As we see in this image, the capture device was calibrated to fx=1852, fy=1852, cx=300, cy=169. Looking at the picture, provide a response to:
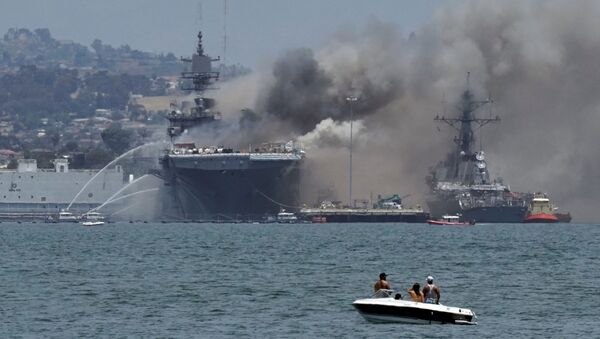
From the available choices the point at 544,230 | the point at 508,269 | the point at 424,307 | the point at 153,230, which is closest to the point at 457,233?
the point at 544,230

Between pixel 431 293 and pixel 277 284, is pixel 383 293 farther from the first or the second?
pixel 277 284

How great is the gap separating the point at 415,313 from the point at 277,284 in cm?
2184

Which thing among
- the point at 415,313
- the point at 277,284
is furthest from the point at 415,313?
the point at 277,284

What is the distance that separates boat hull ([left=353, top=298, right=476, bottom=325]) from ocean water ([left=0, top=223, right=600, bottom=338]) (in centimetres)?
38

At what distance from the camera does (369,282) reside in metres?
89.2

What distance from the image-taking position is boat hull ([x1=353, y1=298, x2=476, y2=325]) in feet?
222

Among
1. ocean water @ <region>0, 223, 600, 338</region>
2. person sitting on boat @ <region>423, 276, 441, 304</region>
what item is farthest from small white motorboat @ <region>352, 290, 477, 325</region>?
person sitting on boat @ <region>423, 276, 441, 304</region>

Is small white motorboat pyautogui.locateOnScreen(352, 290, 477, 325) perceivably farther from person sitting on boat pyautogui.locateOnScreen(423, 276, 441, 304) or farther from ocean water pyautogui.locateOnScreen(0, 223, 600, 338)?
person sitting on boat pyautogui.locateOnScreen(423, 276, 441, 304)

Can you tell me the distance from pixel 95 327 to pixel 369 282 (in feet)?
75.6

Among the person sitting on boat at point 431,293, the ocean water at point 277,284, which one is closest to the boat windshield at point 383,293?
the ocean water at point 277,284

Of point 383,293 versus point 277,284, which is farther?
point 277,284

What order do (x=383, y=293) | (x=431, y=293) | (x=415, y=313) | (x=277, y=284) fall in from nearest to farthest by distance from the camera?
(x=415, y=313) → (x=431, y=293) → (x=383, y=293) → (x=277, y=284)

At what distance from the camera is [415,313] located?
6775cm

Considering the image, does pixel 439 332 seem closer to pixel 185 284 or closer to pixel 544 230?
pixel 185 284
